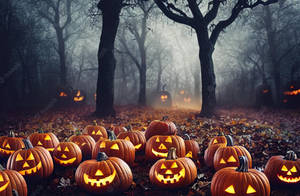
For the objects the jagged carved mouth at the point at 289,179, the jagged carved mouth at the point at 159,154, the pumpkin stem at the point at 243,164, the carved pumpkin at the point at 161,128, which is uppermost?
the carved pumpkin at the point at 161,128

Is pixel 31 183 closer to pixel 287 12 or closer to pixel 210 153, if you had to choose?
pixel 210 153

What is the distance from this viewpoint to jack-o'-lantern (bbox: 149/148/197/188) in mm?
3664

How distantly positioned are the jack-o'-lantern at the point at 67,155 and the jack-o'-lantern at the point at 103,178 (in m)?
1.04

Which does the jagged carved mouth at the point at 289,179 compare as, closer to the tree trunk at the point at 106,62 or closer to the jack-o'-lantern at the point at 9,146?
the jack-o'-lantern at the point at 9,146

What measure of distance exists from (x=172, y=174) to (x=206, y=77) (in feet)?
23.4

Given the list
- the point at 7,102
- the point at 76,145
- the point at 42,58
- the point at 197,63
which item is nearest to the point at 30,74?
the point at 42,58

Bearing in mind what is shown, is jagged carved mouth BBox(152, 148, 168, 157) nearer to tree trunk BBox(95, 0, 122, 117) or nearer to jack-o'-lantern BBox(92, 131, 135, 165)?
jack-o'-lantern BBox(92, 131, 135, 165)

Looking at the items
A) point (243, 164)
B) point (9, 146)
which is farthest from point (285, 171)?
point (9, 146)

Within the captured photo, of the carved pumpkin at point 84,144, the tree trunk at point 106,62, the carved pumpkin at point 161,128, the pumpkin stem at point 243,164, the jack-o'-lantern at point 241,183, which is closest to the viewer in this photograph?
the jack-o'-lantern at point 241,183

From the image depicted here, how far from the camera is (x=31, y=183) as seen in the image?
13.2 feet

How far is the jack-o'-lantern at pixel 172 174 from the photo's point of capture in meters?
3.66

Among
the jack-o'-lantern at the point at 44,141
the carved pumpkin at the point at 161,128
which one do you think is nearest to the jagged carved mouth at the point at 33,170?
the jack-o'-lantern at the point at 44,141

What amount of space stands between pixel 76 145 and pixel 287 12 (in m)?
17.6

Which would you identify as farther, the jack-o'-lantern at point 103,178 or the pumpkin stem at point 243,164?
the jack-o'-lantern at point 103,178
